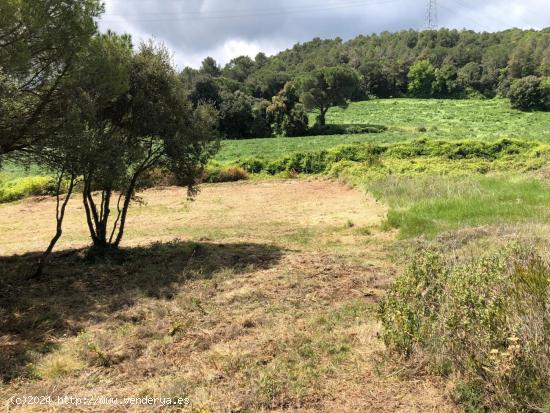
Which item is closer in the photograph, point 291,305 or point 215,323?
point 215,323

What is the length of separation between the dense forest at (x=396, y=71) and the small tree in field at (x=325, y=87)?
2237mm

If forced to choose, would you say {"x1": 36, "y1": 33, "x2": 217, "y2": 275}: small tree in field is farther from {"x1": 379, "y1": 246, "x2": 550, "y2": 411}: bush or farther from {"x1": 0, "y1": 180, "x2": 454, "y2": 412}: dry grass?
{"x1": 379, "y1": 246, "x2": 550, "y2": 411}: bush

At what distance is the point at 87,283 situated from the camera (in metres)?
10.8

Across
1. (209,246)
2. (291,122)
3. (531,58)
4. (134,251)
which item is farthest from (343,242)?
(531,58)

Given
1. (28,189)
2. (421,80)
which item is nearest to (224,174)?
(28,189)

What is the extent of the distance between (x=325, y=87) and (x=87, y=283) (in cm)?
6730

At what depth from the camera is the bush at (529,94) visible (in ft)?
239

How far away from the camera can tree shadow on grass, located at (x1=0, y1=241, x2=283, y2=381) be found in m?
7.61

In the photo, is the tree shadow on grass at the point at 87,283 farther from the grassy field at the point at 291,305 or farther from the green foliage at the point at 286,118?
the green foliage at the point at 286,118

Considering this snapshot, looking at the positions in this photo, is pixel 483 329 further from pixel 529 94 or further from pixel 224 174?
Result: pixel 529 94

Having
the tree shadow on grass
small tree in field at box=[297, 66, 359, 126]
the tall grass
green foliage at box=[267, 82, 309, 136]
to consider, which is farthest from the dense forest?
the tree shadow on grass

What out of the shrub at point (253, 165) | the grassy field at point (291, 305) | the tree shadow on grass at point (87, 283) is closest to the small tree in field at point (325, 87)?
the shrub at point (253, 165)

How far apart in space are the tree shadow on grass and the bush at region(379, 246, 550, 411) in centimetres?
528

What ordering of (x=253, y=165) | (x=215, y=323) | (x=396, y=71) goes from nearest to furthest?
1. (x=215, y=323)
2. (x=253, y=165)
3. (x=396, y=71)
